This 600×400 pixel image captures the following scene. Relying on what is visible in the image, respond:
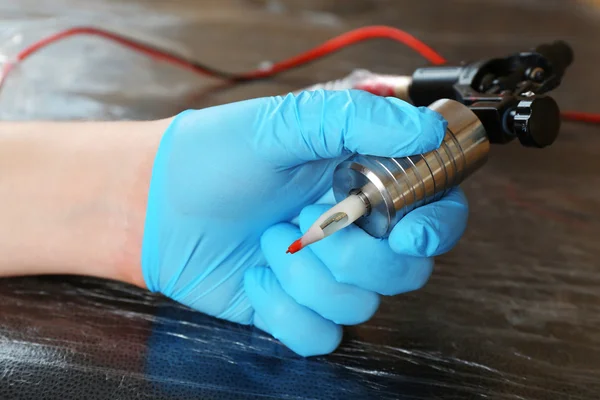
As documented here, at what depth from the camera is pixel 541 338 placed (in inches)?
22.6

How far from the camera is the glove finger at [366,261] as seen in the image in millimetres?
502

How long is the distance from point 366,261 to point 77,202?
329 mm

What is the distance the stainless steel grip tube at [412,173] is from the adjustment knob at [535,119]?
0.05 meters

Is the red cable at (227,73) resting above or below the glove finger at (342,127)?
below

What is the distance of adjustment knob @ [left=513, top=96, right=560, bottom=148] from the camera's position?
19.6 inches

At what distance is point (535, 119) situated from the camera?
1.63 feet

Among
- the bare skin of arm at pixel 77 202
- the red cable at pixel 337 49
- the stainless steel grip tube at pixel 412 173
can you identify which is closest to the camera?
the stainless steel grip tube at pixel 412 173

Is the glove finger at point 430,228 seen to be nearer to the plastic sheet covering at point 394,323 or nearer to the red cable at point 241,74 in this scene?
the plastic sheet covering at point 394,323

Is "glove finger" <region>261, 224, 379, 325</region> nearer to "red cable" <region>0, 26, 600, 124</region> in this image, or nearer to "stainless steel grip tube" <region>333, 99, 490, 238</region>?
"stainless steel grip tube" <region>333, 99, 490, 238</region>

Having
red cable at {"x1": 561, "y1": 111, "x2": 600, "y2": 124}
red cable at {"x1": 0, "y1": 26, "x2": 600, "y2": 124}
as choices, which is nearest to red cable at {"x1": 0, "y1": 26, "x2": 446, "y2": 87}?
red cable at {"x1": 0, "y1": 26, "x2": 600, "y2": 124}

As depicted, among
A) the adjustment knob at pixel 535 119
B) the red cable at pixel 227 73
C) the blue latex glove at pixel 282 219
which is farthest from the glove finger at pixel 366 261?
the red cable at pixel 227 73

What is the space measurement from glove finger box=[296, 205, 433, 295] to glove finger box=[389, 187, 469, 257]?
0.03m

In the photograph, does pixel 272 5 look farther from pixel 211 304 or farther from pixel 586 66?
pixel 211 304

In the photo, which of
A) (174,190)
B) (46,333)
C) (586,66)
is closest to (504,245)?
(174,190)
